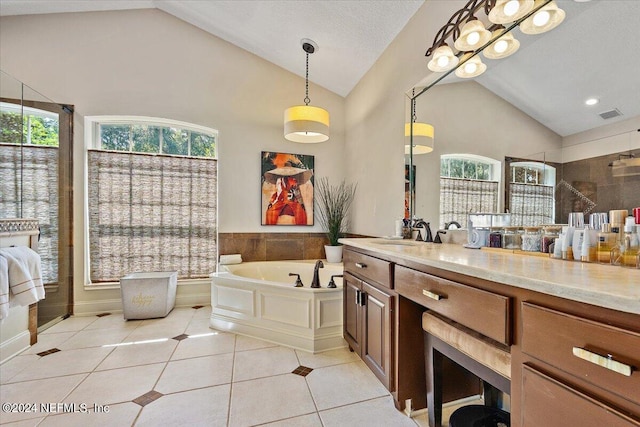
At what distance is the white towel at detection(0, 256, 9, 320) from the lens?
1.82 metres

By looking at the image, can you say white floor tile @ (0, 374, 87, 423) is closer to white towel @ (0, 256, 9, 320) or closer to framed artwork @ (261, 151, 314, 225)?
white towel @ (0, 256, 9, 320)

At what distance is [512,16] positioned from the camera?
1.35m

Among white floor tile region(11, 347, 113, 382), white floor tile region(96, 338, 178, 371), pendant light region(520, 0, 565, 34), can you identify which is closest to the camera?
pendant light region(520, 0, 565, 34)

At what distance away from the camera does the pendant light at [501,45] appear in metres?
1.46

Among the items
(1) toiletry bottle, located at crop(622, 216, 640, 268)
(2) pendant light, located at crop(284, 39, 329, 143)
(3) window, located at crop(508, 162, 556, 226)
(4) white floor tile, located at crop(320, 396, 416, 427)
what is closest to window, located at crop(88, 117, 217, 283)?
(2) pendant light, located at crop(284, 39, 329, 143)

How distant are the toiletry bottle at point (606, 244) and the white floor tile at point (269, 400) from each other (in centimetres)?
157

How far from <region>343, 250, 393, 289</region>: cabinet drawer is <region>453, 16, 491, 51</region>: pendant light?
1.36m

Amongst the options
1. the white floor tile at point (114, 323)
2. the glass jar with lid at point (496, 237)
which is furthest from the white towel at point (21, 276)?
the glass jar with lid at point (496, 237)

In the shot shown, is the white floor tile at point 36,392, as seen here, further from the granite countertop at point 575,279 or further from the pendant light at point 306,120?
the pendant light at point 306,120

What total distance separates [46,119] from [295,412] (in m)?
3.76

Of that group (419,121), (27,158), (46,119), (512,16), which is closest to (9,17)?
(46,119)

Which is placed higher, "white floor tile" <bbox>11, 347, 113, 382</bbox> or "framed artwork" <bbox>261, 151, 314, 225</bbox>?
"framed artwork" <bbox>261, 151, 314, 225</bbox>

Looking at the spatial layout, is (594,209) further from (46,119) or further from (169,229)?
(46,119)

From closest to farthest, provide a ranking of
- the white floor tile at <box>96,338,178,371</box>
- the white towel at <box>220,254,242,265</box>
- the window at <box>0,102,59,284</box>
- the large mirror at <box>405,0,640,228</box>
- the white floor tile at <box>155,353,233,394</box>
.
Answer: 1. the large mirror at <box>405,0,640,228</box>
2. the white floor tile at <box>155,353,233,394</box>
3. the white floor tile at <box>96,338,178,371</box>
4. the window at <box>0,102,59,284</box>
5. the white towel at <box>220,254,242,265</box>
